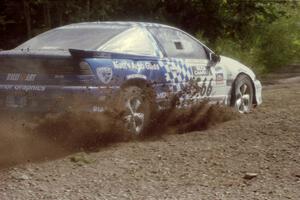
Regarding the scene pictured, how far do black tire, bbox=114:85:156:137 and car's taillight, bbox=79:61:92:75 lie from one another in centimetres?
51

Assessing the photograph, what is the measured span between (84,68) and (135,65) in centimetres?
92

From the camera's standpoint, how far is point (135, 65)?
8.24 meters

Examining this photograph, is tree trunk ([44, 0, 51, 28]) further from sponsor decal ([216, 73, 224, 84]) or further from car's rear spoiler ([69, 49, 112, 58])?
car's rear spoiler ([69, 49, 112, 58])

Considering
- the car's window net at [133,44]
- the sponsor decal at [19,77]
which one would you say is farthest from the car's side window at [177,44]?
the sponsor decal at [19,77]

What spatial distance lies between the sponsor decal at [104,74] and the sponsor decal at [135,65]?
0.15m

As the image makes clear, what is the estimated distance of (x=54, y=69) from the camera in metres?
7.56

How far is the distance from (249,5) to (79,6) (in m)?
6.35

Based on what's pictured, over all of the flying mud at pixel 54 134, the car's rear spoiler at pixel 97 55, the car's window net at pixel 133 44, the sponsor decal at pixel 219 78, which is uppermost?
the car's window net at pixel 133 44

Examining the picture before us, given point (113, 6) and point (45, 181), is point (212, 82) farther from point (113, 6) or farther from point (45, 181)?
point (113, 6)

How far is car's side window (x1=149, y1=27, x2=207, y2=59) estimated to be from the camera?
9031mm

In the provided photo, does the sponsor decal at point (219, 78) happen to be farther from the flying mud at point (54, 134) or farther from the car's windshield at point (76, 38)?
the flying mud at point (54, 134)

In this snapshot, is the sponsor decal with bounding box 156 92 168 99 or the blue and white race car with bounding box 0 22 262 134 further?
the sponsor decal with bounding box 156 92 168 99

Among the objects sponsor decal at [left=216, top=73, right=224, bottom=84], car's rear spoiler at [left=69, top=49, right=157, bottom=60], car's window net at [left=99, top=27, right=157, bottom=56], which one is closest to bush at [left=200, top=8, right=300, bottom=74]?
sponsor decal at [left=216, top=73, right=224, bottom=84]

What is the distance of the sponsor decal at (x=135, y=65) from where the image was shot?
7945mm
